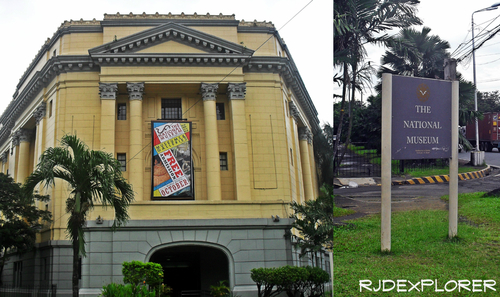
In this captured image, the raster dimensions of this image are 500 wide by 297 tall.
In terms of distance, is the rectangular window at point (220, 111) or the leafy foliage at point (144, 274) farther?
the rectangular window at point (220, 111)

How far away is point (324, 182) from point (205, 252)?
2.82 meters

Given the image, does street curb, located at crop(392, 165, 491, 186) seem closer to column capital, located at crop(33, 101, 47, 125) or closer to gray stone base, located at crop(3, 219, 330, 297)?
gray stone base, located at crop(3, 219, 330, 297)

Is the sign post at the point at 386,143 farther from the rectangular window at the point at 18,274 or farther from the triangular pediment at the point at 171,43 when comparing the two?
the rectangular window at the point at 18,274

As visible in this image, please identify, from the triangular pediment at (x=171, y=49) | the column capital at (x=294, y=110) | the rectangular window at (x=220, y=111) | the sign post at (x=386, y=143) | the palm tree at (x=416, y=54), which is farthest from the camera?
the rectangular window at (x=220, y=111)

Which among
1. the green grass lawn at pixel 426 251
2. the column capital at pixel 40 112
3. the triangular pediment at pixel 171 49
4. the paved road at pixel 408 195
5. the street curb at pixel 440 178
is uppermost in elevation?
the triangular pediment at pixel 171 49

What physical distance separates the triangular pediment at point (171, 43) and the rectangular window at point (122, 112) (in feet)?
3.96

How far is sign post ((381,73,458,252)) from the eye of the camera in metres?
6.71

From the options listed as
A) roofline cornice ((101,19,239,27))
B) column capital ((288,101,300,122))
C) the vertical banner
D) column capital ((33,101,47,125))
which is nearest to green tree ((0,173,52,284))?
column capital ((33,101,47,125))

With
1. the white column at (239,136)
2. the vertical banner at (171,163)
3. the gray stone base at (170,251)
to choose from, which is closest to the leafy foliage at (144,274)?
the gray stone base at (170,251)

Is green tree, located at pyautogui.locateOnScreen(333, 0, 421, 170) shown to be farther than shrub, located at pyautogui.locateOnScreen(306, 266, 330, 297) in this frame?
No

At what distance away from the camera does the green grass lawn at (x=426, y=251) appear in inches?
264

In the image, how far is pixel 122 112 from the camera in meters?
10.9

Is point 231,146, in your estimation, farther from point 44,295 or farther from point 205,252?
point 44,295

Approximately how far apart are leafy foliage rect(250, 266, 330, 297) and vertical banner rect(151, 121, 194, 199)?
→ 2171 mm
